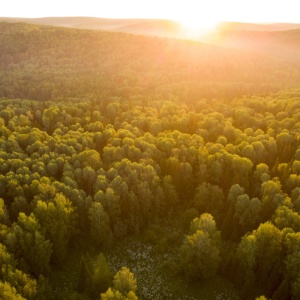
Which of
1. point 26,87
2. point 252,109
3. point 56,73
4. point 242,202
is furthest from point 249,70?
point 242,202

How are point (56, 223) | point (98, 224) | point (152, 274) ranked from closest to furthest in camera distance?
point (56, 223), point (152, 274), point (98, 224)

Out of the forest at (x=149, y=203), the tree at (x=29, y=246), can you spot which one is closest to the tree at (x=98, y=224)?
the forest at (x=149, y=203)

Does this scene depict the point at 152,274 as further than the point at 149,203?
No

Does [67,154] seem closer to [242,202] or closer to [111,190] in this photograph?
[111,190]

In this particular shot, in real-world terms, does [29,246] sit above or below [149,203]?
below

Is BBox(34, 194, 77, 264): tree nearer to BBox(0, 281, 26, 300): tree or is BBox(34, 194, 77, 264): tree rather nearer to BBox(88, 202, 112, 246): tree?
BBox(88, 202, 112, 246): tree

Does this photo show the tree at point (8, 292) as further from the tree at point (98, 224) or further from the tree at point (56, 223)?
the tree at point (98, 224)

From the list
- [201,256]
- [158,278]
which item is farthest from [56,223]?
[201,256]

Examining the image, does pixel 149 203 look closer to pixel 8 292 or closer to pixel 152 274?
pixel 152 274
